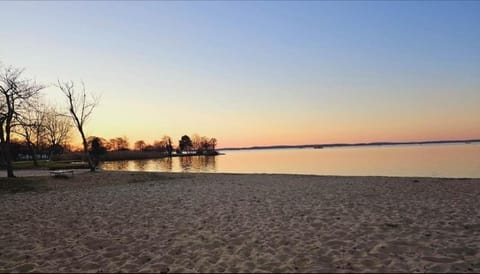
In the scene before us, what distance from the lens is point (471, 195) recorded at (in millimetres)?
13078

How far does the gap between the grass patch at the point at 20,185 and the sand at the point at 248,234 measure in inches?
191

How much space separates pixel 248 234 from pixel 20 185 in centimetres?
1657

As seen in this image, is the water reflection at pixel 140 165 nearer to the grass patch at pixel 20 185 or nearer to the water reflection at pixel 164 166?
the water reflection at pixel 164 166

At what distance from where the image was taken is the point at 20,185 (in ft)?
61.6

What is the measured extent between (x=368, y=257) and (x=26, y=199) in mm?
14232

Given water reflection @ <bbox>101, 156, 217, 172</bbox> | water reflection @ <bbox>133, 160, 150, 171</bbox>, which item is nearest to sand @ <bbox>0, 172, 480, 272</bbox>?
water reflection @ <bbox>101, 156, 217, 172</bbox>

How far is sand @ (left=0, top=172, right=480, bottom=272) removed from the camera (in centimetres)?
579

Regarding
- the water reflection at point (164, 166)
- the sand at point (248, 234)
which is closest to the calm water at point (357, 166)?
the water reflection at point (164, 166)

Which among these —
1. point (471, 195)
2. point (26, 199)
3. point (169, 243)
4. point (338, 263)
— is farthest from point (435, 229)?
point (26, 199)

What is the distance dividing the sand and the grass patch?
4842mm

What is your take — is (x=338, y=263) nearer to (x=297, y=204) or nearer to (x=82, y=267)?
(x=82, y=267)

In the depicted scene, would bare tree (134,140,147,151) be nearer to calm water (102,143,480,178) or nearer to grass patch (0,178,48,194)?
calm water (102,143,480,178)

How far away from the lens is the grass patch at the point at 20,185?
17.6 m

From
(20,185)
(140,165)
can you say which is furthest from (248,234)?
(140,165)
